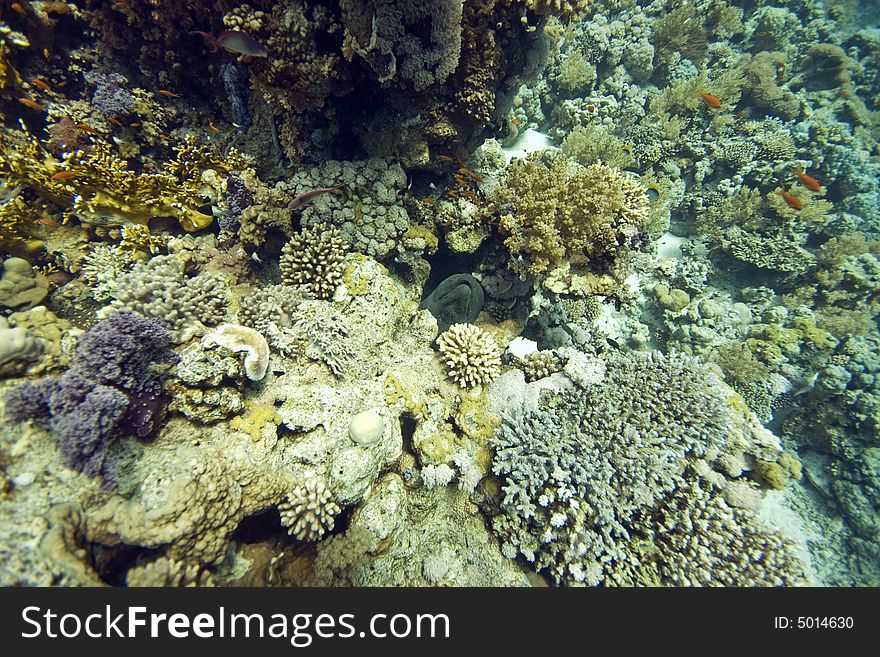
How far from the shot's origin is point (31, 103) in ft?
14.8

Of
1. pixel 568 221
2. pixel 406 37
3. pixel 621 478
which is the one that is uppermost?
pixel 406 37

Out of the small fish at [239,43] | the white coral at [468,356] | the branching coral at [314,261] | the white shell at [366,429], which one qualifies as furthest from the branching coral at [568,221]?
the small fish at [239,43]

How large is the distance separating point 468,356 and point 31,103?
6591 millimetres

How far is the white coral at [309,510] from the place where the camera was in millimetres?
3329

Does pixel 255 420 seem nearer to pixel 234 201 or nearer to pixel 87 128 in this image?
pixel 234 201

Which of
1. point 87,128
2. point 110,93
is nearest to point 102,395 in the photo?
point 87,128

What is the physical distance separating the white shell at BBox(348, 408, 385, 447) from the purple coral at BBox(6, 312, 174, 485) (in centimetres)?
179

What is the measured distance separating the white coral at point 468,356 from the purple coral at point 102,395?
3.26m

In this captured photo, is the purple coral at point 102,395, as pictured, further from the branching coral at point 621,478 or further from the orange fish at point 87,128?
the branching coral at point 621,478

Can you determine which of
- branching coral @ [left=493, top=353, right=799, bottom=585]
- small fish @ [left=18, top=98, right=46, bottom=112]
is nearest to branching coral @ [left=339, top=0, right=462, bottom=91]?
small fish @ [left=18, top=98, right=46, bottom=112]
